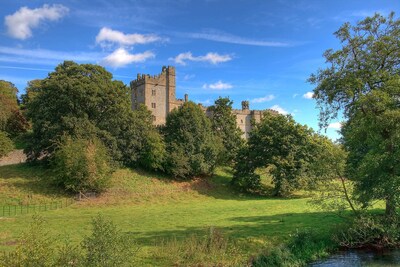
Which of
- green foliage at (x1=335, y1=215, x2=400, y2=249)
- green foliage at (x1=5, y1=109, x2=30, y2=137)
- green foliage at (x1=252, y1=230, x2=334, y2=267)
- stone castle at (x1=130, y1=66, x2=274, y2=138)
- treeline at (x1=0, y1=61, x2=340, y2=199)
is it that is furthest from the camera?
stone castle at (x1=130, y1=66, x2=274, y2=138)

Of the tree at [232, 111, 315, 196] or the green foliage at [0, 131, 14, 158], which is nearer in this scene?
the green foliage at [0, 131, 14, 158]

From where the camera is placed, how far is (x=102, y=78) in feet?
157

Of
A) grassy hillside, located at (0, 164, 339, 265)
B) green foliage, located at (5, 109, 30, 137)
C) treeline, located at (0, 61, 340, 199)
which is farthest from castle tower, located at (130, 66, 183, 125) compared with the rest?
grassy hillside, located at (0, 164, 339, 265)

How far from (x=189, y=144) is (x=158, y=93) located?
27.1 meters

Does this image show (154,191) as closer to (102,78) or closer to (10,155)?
(102,78)

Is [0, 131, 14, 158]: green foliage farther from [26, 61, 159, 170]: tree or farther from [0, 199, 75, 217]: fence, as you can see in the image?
[0, 199, 75, 217]: fence

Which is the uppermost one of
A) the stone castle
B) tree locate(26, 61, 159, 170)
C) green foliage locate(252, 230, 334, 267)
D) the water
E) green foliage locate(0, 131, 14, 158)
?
the stone castle

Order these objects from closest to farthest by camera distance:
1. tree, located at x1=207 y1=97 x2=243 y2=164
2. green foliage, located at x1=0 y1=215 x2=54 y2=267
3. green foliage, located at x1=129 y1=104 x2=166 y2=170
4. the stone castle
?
green foliage, located at x1=0 y1=215 x2=54 y2=267
green foliage, located at x1=129 y1=104 x2=166 y2=170
tree, located at x1=207 y1=97 x2=243 y2=164
the stone castle

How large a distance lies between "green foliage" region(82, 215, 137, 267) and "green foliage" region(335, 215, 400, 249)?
13.3 metres

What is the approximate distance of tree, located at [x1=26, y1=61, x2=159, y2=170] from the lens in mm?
43938

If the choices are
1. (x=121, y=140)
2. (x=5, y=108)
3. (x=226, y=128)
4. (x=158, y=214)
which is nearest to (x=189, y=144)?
(x=121, y=140)

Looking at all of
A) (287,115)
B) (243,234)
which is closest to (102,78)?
(287,115)

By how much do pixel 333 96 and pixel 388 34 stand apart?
4.68 m

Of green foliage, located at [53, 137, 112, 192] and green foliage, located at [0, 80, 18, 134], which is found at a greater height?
green foliage, located at [0, 80, 18, 134]
